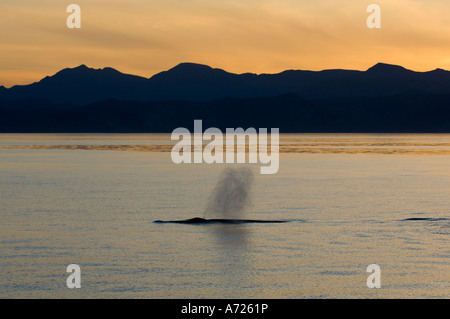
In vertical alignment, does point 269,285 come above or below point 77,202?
below

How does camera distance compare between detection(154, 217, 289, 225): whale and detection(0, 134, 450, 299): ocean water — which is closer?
detection(0, 134, 450, 299): ocean water

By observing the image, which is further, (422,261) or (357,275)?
(422,261)

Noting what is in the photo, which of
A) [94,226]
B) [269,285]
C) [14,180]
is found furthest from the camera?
[14,180]

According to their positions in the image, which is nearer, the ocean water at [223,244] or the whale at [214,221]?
the ocean water at [223,244]

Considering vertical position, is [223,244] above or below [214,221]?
below

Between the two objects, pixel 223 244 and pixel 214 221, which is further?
pixel 214 221

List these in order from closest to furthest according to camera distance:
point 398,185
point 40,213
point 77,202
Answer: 1. point 40,213
2. point 77,202
3. point 398,185

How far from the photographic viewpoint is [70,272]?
26.3m

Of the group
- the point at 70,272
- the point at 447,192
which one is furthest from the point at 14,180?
the point at 70,272

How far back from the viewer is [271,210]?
45688mm
